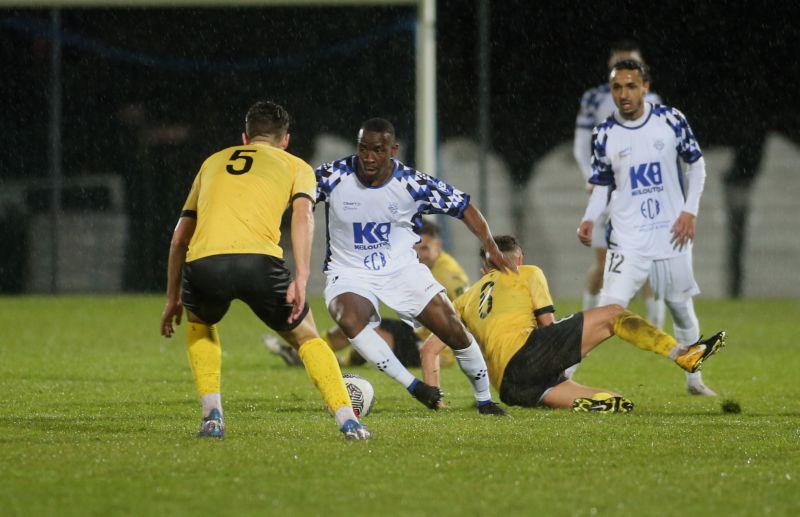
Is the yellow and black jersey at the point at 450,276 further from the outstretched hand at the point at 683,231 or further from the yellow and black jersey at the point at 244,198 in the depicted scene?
the yellow and black jersey at the point at 244,198

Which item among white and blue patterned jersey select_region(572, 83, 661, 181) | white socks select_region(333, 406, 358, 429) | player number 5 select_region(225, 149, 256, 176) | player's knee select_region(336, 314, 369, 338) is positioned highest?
white and blue patterned jersey select_region(572, 83, 661, 181)

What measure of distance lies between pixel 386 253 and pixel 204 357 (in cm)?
176

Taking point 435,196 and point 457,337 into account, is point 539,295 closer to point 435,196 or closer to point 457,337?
point 457,337

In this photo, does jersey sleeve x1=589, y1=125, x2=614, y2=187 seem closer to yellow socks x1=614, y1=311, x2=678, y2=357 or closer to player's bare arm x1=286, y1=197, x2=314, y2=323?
yellow socks x1=614, y1=311, x2=678, y2=357

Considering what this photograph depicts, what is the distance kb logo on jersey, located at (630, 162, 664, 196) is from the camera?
354 inches

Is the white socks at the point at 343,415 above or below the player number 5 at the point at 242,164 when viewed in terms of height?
below

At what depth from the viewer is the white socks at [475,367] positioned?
7.50 metres

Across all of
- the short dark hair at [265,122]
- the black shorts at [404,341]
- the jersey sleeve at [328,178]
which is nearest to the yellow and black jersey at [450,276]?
the black shorts at [404,341]

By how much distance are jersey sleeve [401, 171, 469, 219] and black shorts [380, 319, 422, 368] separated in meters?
2.73

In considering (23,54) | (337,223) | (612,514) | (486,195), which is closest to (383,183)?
(337,223)

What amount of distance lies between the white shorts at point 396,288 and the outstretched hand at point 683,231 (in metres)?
1.99

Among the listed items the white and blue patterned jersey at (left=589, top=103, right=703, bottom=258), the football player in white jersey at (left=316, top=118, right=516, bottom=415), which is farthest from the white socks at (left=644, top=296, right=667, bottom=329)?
the football player in white jersey at (left=316, top=118, right=516, bottom=415)

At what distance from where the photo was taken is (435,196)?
7.70 m

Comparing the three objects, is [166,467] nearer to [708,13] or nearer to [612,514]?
[612,514]
